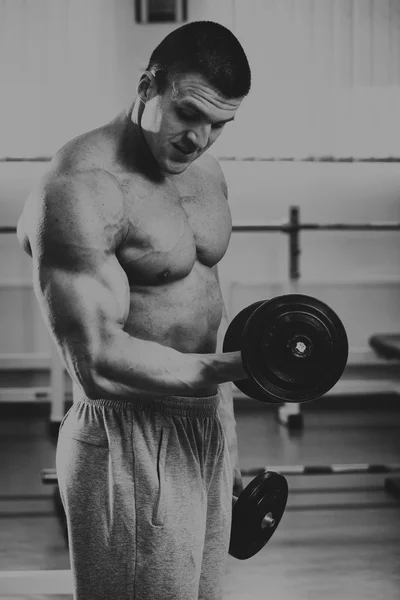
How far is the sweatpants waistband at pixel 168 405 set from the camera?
1.46m

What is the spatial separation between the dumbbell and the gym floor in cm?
146

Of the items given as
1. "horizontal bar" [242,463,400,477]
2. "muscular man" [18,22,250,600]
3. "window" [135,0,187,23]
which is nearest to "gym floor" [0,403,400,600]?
"horizontal bar" [242,463,400,477]

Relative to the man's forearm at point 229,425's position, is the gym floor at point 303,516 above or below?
below

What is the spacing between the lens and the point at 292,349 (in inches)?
50.1

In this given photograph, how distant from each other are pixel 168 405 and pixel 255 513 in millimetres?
282

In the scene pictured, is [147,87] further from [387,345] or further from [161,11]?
[161,11]

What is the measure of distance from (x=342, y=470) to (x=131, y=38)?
9.14 ft

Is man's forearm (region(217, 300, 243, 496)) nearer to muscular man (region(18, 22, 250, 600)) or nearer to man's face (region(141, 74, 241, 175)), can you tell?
muscular man (region(18, 22, 250, 600))

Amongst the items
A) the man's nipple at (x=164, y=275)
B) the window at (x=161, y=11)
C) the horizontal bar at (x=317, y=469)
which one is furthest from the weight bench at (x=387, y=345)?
the man's nipple at (x=164, y=275)

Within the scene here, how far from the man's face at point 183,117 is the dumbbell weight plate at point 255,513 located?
2.02 ft

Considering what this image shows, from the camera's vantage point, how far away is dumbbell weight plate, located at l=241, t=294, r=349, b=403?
1.27 meters

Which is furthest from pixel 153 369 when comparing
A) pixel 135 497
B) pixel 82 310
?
pixel 135 497

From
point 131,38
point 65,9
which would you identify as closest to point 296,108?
point 131,38

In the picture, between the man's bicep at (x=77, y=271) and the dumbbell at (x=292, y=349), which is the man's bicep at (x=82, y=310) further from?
the dumbbell at (x=292, y=349)
